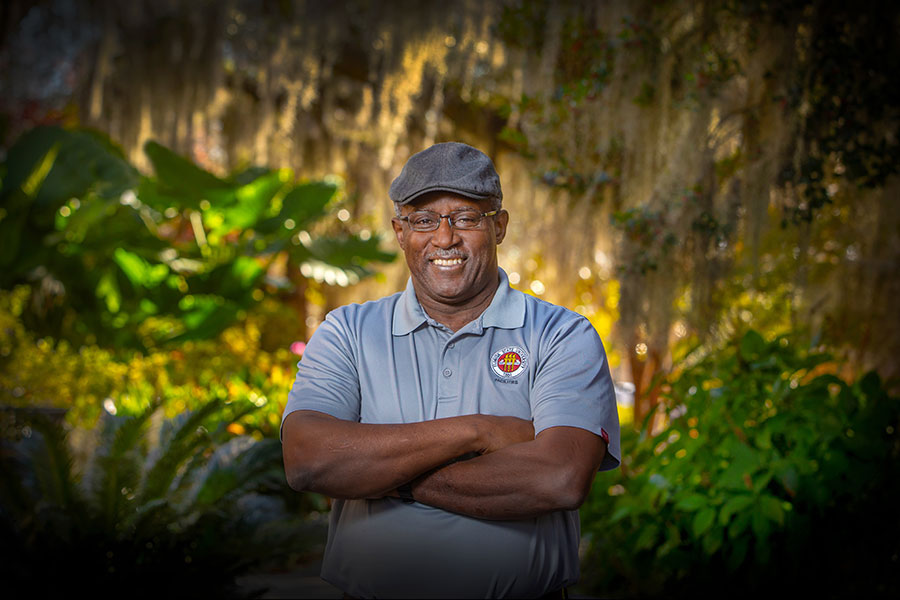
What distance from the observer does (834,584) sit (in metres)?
3.37

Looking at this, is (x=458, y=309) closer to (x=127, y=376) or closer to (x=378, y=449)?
(x=378, y=449)

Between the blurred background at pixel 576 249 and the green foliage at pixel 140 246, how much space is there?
0.04 metres

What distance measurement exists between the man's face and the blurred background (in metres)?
1.95

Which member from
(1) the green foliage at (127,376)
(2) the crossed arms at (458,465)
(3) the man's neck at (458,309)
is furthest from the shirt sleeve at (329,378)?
(1) the green foliage at (127,376)

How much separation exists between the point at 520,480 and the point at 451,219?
2.01 feet

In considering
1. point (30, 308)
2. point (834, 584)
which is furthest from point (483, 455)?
point (30, 308)

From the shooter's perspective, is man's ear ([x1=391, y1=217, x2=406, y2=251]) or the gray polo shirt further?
man's ear ([x1=391, y1=217, x2=406, y2=251])

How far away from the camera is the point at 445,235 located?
1794mm

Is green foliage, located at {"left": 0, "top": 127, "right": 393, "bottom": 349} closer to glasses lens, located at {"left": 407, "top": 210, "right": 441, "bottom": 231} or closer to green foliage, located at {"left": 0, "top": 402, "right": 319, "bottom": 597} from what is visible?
green foliage, located at {"left": 0, "top": 402, "right": 319, "bottom": 597}

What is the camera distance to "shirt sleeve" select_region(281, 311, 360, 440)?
1.76 meters

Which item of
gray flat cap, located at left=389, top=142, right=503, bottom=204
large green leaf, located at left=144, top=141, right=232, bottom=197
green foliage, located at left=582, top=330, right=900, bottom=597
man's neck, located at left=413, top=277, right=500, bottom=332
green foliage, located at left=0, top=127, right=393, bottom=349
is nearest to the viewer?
gray flat cap, located at left=389, top=142, right=503, bottom=204

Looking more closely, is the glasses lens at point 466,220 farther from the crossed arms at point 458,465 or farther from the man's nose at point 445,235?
the crossed arms at point 458,465

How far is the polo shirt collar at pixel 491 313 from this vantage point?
181 centimetres

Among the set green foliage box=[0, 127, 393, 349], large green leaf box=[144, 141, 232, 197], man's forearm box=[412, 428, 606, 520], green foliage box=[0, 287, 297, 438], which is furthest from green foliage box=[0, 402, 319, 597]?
large green leaf box=[144, 141, 232, 197]
